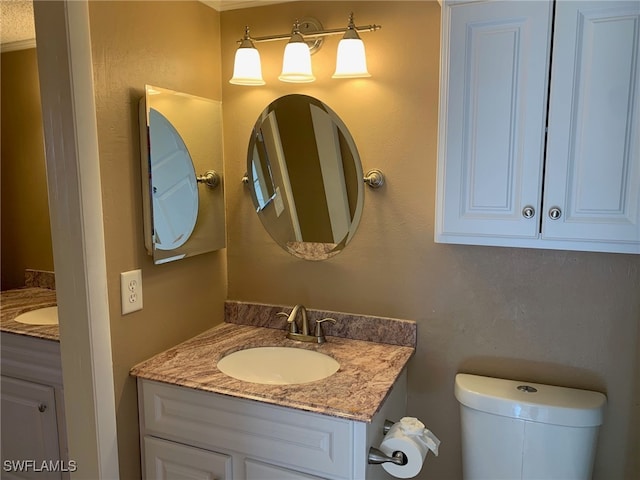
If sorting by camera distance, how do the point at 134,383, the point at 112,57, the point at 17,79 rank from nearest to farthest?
the point at 112,57, the point at 134,383, the point at 17,79

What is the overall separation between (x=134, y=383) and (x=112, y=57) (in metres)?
0.93

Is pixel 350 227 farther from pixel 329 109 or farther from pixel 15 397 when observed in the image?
pixel 15 397

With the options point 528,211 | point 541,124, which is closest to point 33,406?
point 528,211

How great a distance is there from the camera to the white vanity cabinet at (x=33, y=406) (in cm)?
175

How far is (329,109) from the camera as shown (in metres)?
1.60

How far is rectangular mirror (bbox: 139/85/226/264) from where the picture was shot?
139cm

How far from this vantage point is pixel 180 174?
1521 mm

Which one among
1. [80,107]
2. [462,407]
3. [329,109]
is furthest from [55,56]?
[462,407]

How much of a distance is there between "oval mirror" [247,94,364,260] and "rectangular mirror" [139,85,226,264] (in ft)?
0.49

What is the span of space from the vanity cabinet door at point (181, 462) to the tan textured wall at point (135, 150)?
0.20 feet

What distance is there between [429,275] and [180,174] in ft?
2.87

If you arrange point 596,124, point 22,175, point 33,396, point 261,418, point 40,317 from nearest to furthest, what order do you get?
point 596,124 → point 261,418 → point 33,396 → point 40,317 → point 22,175

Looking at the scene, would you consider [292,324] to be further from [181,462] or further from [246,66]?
[246,66]

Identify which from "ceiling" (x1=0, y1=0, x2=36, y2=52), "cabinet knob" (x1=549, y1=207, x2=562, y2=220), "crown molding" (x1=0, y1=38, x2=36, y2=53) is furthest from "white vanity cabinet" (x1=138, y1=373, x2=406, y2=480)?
"crown molding" (x1=0, y1=38, x2=36, y2=53)
